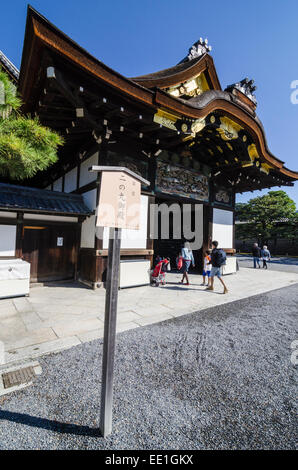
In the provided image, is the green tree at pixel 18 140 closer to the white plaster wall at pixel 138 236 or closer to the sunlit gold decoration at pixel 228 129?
the white plaster wall at pixel 138 236

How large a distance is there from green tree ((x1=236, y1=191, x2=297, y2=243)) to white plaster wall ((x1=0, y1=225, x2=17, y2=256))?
27.4 meters

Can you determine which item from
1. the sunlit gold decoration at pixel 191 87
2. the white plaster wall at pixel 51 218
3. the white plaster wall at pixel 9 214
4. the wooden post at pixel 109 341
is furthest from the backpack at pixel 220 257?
the white plaster wall at pixel 9 214

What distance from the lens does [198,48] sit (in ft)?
26.9

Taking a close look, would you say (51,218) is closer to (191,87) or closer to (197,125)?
(197,125)

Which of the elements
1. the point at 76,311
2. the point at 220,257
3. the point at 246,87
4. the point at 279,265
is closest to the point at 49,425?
the point at 76,311

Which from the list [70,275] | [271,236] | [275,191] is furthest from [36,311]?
[275,191]

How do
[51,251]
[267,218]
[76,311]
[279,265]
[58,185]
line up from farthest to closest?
[267,218] → [279,265] → [58,185] → [51,251] → [76,311]

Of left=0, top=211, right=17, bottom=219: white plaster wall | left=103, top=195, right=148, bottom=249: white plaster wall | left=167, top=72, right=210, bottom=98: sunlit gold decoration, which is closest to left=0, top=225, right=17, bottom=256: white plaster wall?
left=0, top=211, right=17, bottom=219: white plaster wall

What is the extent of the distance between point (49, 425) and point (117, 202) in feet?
6.49

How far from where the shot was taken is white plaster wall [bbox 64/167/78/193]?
27.5ft

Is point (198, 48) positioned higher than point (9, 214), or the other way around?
point (198, 48)

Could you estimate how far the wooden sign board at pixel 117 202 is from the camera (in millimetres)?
1748

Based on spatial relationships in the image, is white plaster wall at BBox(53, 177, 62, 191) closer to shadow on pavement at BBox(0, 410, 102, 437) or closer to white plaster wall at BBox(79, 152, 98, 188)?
white plaster wall at BBox(79, 152, 98, 188)

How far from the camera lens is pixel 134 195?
197 cm
